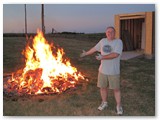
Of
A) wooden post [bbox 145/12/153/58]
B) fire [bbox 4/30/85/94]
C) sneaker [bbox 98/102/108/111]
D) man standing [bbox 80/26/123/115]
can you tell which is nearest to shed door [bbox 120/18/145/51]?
wooden post [bbox 145/12/153/58]

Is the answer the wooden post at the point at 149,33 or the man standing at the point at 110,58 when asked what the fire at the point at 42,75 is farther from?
the wooden post at the point at 149,33

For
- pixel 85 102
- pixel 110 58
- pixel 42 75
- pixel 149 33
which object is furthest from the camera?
pixel 149 33

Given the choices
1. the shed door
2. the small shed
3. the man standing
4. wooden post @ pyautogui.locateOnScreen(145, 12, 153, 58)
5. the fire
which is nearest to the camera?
the man standing

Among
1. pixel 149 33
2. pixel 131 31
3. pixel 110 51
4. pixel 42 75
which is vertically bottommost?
pixel 42 75

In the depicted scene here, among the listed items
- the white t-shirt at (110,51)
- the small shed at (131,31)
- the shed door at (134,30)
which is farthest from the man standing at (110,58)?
the shed door at (134,30)

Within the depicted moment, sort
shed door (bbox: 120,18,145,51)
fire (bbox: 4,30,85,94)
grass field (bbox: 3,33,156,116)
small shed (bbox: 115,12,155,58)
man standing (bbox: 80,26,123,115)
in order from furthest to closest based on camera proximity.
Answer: shed door (bbox: 120,18,145,51) → small shed (bbox: 115,12,155,58) → fire (bbox: 4,30,85,94) → grass field (bbox: 3,33,156,116) → man standing (bbox: 80,26,123,115)

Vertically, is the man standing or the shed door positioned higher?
the shed door

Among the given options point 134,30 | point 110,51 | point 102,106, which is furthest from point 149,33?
point 110,51

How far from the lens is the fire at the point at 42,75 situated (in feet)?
24.2

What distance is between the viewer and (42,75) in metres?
7.59

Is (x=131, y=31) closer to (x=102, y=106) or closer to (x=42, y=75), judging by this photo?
(x=42, y=75)

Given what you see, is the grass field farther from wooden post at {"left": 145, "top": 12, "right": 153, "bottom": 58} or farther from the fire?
wooden post at {"left": 145, "top": 12, "right": 153, "bottom": 58}

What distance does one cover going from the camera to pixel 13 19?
9.54m

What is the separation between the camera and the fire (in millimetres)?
7375
